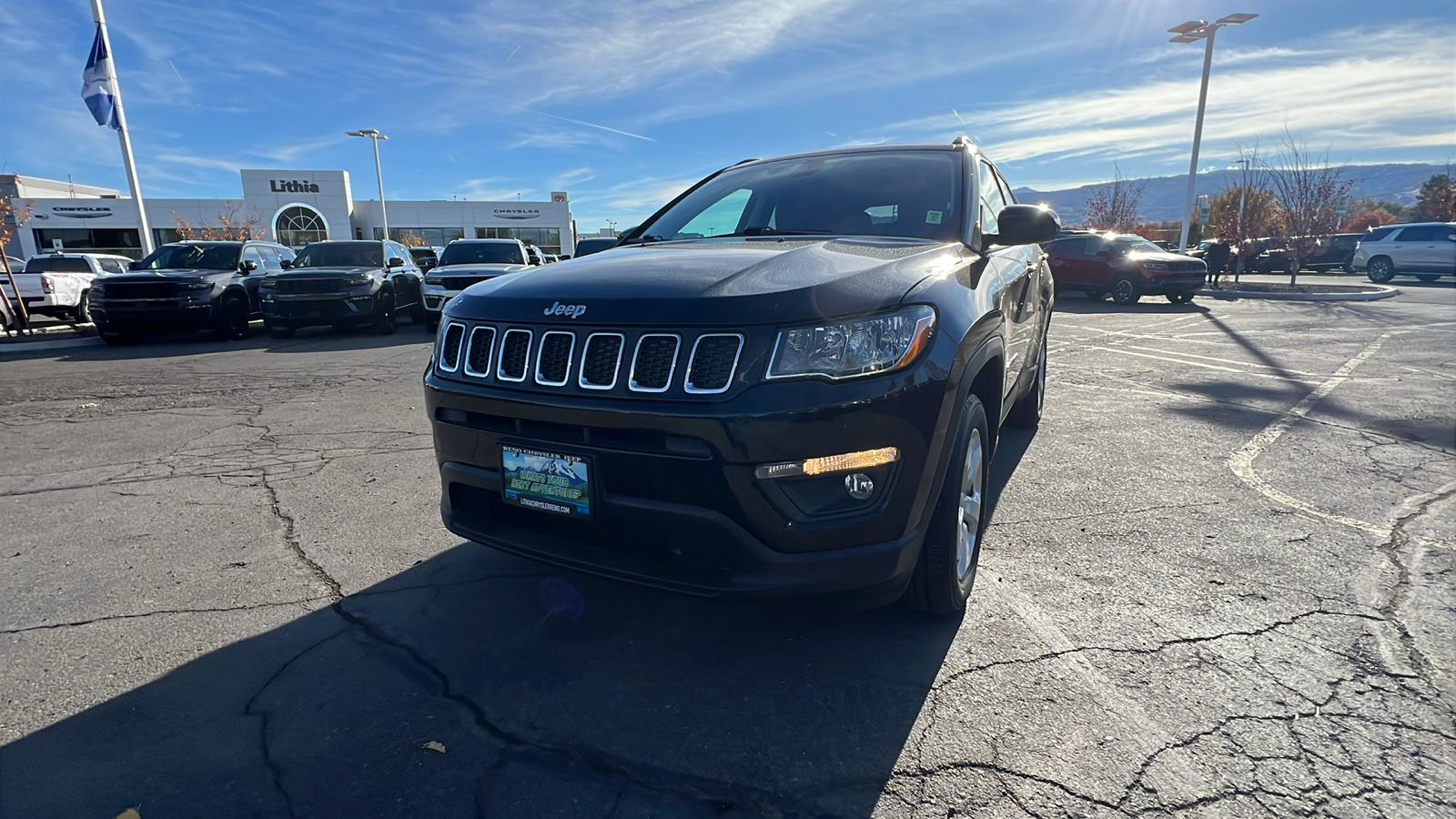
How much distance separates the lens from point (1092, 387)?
7.32m

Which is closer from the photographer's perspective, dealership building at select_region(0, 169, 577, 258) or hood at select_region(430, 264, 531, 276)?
hood at select_region(430, 264, 531, 276)

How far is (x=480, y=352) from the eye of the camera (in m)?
2.61

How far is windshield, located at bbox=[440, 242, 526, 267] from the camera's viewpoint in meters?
14.0

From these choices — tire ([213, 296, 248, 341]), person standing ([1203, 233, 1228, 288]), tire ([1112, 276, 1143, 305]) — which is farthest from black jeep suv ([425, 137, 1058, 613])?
person standing ([1203, 233, 1228, 288])

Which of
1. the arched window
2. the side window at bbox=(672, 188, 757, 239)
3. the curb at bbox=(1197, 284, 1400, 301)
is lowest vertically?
the curb at bbox=(1197, 284, 1400, 301)

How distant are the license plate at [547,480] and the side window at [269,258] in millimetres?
13618

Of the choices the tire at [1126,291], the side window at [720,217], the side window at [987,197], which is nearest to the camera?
the side window at [987,197]

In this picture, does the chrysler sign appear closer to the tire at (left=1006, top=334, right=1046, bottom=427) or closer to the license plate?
the tire at (left=1006, top=334, right=1046, bottom=427)

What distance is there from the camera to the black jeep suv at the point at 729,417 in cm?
212

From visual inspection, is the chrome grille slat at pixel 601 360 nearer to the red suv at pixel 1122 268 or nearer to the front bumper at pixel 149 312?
the front bumper at pixel 149 312

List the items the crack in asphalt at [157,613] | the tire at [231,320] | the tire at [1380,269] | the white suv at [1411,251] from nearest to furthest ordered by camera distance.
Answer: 1. the crack in asphalt at [157,613]
2. the tire at [231,320]
3. the white suv at [1411,251]
4. the tire at [1380,269]

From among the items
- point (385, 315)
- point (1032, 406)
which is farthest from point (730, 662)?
point (385, 315)

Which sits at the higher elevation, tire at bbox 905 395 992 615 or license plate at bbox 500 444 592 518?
license plate at bbox 500 444 592 518

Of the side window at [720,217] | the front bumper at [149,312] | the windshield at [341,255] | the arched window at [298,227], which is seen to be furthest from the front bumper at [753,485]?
the arched window at [298,227]
